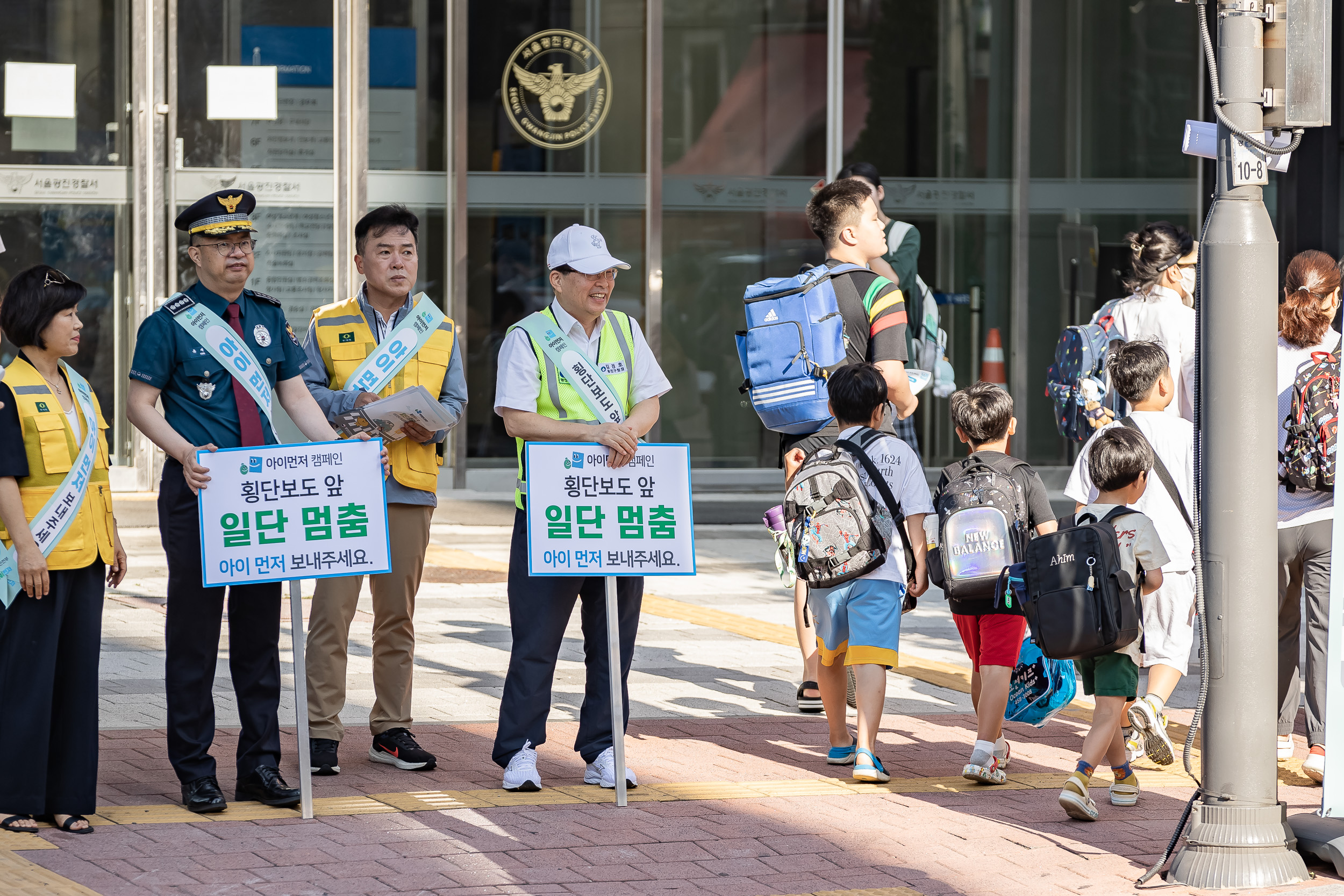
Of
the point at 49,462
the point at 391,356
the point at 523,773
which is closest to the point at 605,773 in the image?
the point at 523,773

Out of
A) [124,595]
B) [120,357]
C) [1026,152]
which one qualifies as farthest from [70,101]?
[1026,152]

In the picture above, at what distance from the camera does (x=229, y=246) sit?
5.94 m

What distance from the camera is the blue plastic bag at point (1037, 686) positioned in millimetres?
6547

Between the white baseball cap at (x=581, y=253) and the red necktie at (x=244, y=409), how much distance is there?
3.60ft

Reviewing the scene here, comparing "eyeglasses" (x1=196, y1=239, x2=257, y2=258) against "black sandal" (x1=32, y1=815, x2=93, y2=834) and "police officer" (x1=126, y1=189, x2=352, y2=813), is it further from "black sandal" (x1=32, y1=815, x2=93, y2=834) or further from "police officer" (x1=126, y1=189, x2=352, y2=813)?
"black sandal" (x1=32, y1=815, x2=93, y2=834)

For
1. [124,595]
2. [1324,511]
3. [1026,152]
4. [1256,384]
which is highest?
[1026,152]

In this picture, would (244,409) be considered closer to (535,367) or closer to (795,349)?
(535,367)

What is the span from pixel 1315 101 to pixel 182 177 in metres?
11.4

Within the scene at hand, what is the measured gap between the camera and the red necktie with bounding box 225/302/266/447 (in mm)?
5949

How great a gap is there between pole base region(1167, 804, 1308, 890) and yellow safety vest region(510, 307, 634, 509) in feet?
8.04

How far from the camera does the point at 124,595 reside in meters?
10.5

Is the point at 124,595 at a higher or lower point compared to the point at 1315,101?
lower

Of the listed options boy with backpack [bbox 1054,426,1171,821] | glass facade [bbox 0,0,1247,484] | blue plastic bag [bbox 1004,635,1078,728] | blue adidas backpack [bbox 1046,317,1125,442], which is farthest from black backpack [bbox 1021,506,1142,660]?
glass facade [bbox 0,0,1247,484]

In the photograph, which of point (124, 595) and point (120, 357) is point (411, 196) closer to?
point (120, 357)
